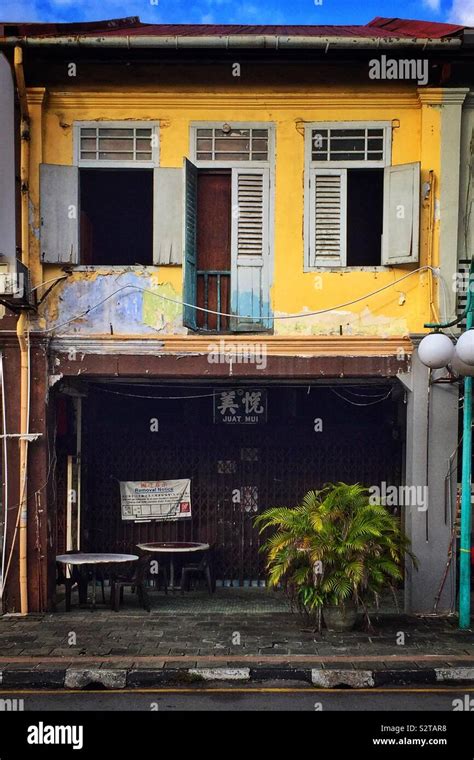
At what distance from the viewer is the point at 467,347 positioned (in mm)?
10594

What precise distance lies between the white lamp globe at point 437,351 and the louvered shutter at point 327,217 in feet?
6.18

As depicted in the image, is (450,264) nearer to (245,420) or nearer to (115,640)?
(245,420)

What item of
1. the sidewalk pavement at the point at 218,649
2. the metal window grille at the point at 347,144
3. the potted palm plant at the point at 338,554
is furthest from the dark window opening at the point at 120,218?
the sidewalk pavement at the point at 218,649

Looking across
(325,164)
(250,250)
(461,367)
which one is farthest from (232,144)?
(461,367)

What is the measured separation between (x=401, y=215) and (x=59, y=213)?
181 inches

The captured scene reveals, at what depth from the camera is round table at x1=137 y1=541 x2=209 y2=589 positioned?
44.1 ft

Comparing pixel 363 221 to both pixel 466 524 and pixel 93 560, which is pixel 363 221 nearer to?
pixel 466 524

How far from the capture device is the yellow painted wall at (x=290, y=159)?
12258 millimetres

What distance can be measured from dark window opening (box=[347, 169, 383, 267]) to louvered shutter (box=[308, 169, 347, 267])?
1068 millimetres

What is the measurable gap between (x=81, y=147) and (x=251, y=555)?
6.76 meters

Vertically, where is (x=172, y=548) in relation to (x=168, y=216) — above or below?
below
